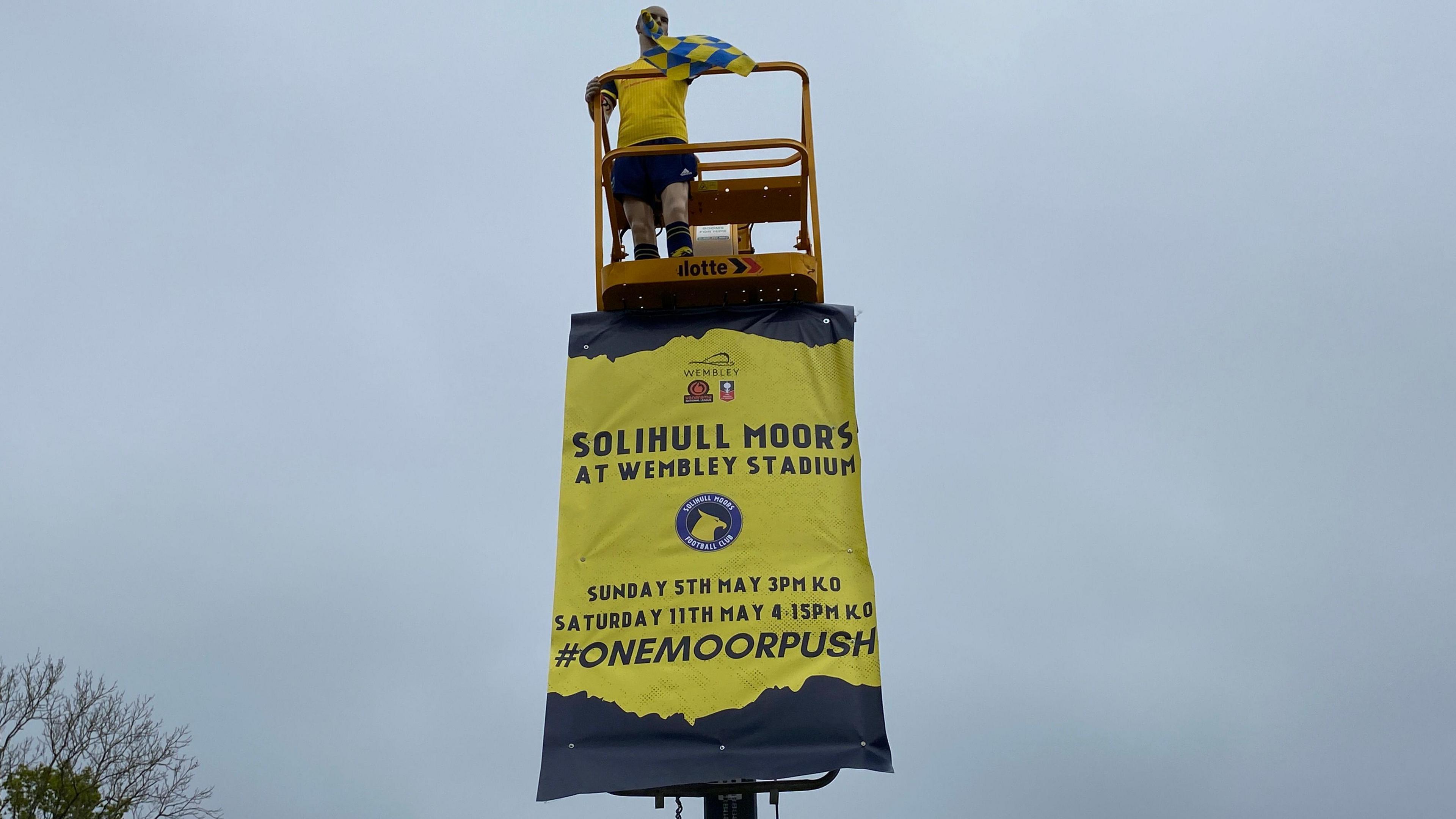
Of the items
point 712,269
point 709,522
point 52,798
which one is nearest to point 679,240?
point 712,269

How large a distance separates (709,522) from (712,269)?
216 cm

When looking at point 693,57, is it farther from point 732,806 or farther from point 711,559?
point 732,806

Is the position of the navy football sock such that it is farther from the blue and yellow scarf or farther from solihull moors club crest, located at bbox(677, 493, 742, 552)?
solihull moors club crest, located at bbox(677, 493, 742, 552)

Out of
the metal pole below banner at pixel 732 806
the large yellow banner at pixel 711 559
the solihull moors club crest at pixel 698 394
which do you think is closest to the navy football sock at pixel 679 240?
the large yellow banner at pixel 711 559

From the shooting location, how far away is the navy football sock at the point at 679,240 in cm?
1136

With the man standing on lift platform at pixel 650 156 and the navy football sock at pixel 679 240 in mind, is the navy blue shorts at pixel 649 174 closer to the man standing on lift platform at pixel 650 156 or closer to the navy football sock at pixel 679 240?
the man standing on lift platform at pixel 650 156

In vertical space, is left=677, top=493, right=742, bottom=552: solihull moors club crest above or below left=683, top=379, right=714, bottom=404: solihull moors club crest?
below

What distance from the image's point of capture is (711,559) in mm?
9930

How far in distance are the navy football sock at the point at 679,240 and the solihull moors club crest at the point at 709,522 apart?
2354 millimetres

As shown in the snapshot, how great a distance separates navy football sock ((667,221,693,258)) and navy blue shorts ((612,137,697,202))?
0.41 m

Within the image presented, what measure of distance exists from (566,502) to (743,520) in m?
1.42

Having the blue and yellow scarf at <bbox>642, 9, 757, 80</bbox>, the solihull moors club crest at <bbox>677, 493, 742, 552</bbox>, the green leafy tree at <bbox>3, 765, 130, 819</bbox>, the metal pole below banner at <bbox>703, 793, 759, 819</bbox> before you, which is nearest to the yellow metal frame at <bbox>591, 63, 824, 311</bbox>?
the blue and yellow scarf at <bbox>642, 9, 757, 80</bbox>

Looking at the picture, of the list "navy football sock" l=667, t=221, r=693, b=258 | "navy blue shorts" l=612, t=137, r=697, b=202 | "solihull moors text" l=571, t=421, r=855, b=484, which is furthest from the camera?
"navy blue shorts" l=612, t=137, r=697, b=202

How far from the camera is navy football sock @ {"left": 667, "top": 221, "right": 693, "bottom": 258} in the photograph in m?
11.4
